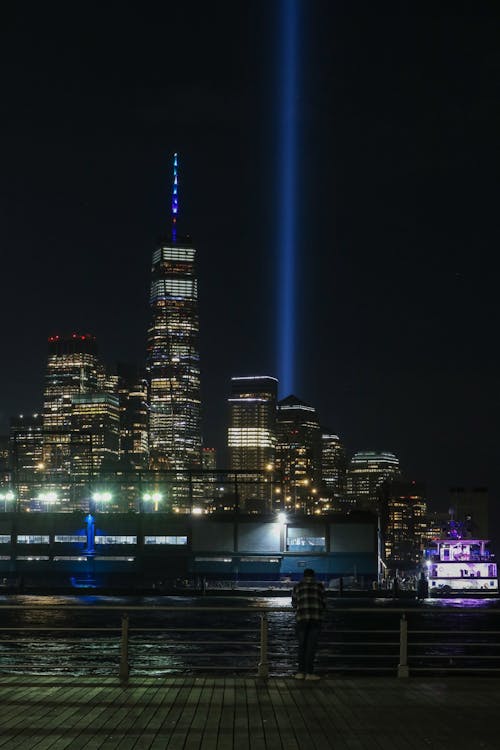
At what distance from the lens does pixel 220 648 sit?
36719mm

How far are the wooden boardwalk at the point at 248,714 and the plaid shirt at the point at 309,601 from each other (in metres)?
1.10

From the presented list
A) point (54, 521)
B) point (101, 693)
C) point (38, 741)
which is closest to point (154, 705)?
point (101, 693)

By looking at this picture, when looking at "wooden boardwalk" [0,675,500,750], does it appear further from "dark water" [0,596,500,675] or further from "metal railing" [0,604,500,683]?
"dark water" [0,596,500,675]

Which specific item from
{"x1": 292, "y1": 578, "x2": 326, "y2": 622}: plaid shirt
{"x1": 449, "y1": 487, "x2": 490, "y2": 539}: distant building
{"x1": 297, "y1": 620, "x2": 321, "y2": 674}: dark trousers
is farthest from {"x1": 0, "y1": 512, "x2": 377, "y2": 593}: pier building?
{"x1": 297, "y1": 620, "x2": 321, "y2": 674}: dark trousers

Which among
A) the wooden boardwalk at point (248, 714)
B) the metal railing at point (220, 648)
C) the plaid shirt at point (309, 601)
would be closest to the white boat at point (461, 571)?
the metal railing at point (220, 648)

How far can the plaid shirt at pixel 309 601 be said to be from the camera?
1645cm

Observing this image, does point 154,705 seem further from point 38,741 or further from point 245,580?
point 245,580

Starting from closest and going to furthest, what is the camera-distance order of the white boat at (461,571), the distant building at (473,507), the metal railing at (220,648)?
1. the metal railing at (220,648)
2. the white boat at (461,571)
3. the distant building at (473,507)

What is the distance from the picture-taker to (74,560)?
124m

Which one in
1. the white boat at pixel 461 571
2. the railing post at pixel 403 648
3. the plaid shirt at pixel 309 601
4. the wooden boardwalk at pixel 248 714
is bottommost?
the white boat at pixel 461 571

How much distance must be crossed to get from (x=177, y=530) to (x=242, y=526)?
340 inches

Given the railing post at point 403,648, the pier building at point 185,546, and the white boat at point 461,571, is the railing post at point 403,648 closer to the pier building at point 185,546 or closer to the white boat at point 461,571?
the white boat at point 461,571

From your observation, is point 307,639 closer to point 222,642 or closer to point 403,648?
point 403,648

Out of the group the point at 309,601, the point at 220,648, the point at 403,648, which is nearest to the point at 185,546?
the point at 220,648
